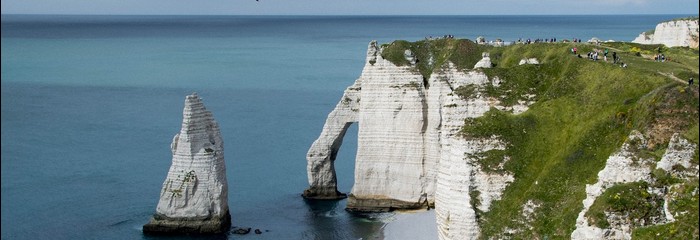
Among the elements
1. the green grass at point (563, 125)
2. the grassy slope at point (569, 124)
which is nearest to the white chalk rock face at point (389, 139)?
the grassy slope at point (569, 124)

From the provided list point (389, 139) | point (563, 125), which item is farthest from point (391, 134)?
point (563, 125)

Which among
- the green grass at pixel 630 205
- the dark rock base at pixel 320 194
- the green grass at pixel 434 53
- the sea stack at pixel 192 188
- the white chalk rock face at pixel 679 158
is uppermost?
the green grass at pixel 434 53

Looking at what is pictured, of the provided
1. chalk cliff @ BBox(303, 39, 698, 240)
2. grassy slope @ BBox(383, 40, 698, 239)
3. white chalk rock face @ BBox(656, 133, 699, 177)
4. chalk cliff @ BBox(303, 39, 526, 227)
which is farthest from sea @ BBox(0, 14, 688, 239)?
white chalk rock face @ BBox(656, 133, 699, 177)

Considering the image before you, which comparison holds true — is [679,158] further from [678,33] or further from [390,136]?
[678,33]

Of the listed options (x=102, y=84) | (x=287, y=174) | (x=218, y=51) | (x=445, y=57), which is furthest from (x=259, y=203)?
(x=218, y=51)

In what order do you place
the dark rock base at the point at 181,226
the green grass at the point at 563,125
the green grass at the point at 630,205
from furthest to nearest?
the dark rock base at the point at 181,226, the green grass at the point at 563,125, the green grass at the point at 630,205

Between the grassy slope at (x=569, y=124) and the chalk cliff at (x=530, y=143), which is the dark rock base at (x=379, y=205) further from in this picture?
the grassy slope at (x=569, y=124)

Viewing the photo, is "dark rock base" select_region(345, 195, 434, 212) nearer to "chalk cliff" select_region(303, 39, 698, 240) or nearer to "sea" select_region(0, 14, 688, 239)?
"chalk cliff" select_region(303, 39, 698, 240)
